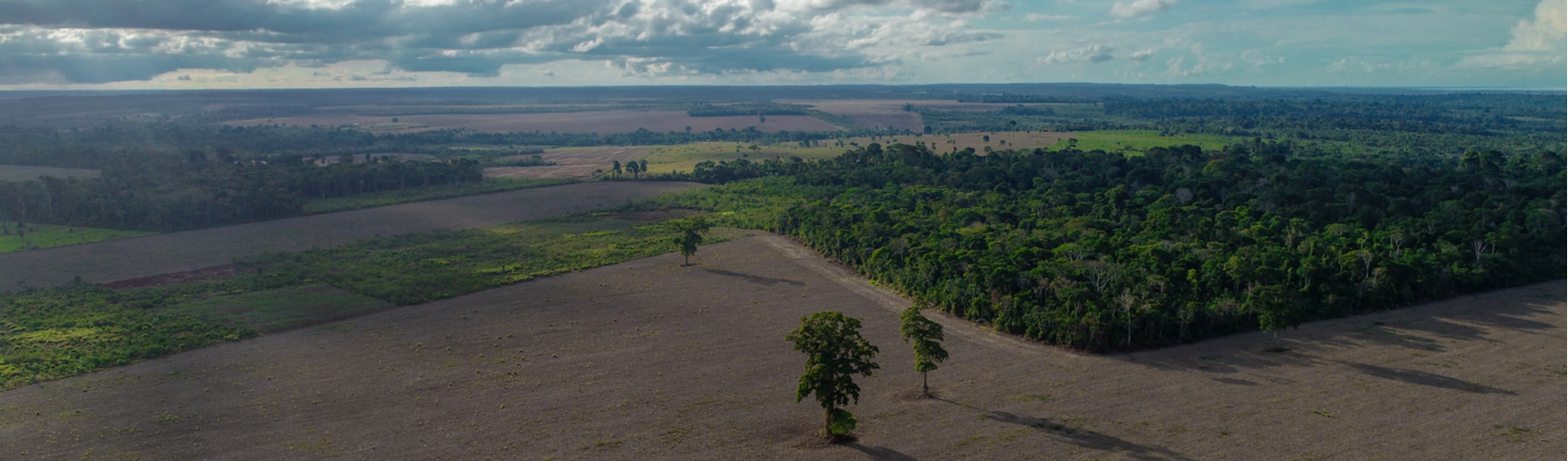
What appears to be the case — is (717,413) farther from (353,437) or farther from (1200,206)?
(1200,206)

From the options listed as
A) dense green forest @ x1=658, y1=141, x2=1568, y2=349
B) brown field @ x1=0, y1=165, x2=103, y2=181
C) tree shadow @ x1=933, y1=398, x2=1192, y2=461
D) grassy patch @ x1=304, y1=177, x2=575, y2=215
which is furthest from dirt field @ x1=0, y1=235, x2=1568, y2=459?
brown field @ x1=0, y1=165, x2=103, y2=181

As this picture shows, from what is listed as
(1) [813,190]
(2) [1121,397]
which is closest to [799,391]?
(2) [1121,397]

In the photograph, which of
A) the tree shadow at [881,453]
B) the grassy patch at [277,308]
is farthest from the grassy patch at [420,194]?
the tree shadow at [881,453]

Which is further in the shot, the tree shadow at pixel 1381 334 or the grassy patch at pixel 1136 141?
the grassy patch at pixel 1136 141

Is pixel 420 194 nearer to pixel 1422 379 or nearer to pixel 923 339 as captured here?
pixel 923 339

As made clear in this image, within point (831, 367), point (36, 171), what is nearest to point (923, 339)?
point (831, 367)

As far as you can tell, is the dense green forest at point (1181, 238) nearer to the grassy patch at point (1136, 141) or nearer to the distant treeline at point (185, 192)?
the grassy patch at point (1136, 141)
